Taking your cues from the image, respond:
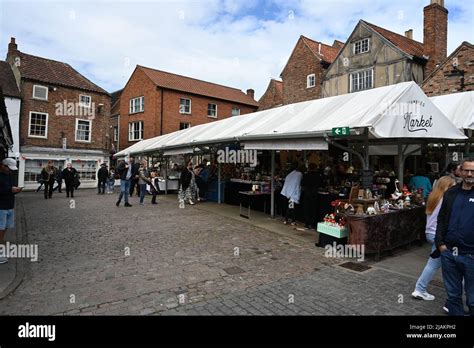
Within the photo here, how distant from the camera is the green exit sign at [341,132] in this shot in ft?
18.5

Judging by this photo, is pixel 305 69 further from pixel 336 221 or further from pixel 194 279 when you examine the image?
pixel 194 279

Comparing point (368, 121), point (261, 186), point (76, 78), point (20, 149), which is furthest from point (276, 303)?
point (76, 78)

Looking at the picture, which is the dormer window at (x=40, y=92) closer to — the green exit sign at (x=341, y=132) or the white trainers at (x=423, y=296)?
the green exit sign at (x=341, y=132)

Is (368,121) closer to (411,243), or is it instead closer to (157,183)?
(411,243)

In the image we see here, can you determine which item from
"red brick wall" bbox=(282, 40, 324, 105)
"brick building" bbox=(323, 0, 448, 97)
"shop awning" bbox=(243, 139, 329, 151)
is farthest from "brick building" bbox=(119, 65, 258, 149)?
"shop awning" bbox=(243, 139, 329, 151)

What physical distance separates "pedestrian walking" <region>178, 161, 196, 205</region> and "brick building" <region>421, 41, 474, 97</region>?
12906mm

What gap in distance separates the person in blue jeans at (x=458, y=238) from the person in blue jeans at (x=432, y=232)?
53 cm

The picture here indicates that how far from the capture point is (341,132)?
5703 millimetres

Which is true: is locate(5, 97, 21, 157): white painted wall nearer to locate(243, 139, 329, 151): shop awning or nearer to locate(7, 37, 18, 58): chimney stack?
locate(7, 37, 18, 58): chimney stack

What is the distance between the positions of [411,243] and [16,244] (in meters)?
8.61

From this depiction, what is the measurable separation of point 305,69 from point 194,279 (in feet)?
73.8

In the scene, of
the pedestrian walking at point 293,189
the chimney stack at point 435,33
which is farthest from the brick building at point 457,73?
the pedestrian walking at point 293,189

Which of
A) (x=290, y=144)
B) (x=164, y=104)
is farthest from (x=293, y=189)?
(x=164, y=104)

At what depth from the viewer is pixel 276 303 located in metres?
3.75
